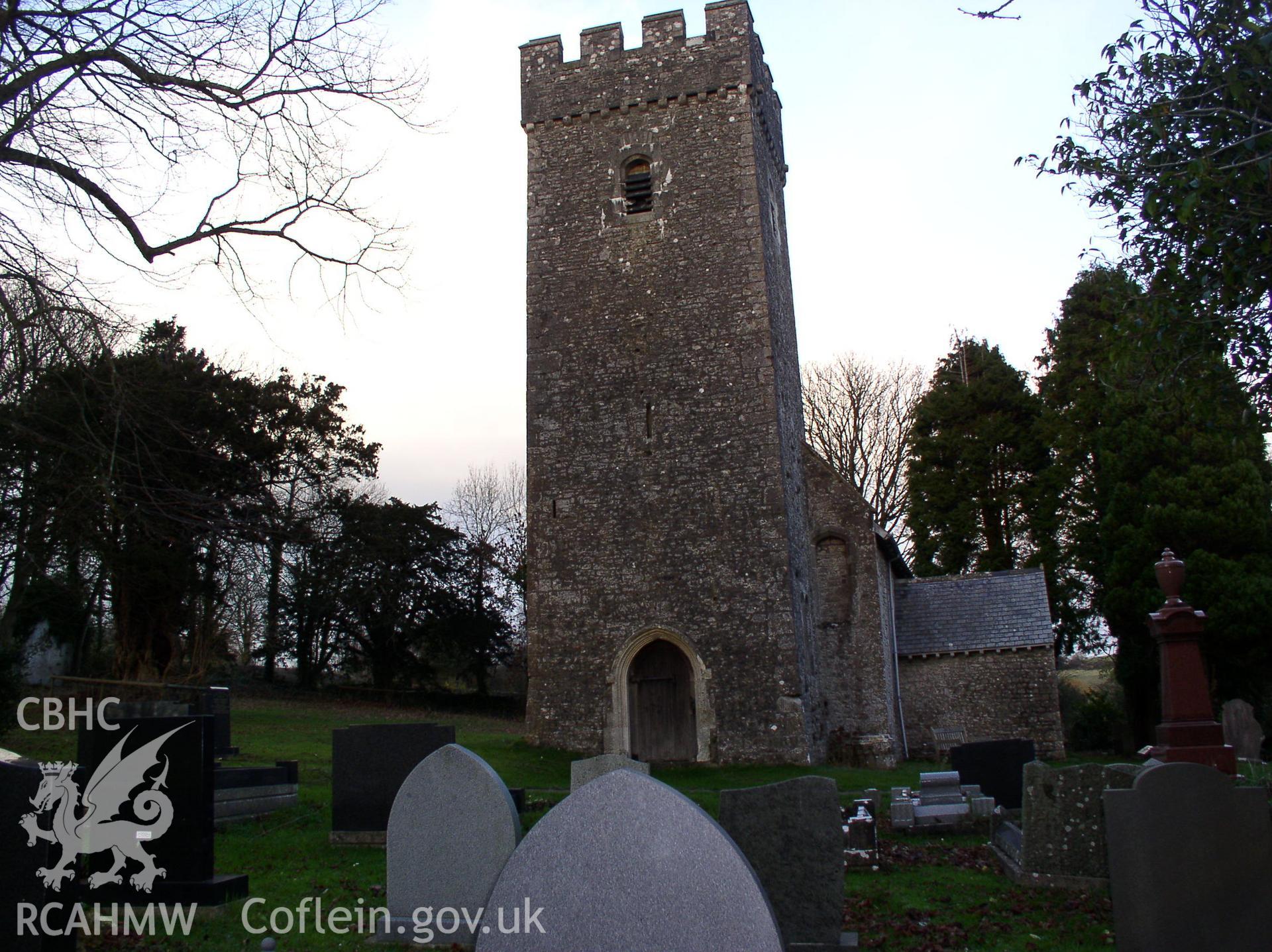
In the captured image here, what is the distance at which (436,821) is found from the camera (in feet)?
19.1

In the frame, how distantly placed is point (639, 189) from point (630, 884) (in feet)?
55.1

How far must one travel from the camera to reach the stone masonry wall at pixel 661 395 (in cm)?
1669

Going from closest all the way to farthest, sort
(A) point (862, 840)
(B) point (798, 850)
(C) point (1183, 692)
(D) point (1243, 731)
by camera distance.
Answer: (B) point (798, 850) < (A) point (862, 840) < (C) point (1183, 692) < (D) point (1243, 731)

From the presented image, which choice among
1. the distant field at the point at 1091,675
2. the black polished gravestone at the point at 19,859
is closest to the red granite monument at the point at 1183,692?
the black polished gravestone at the point at 19,859

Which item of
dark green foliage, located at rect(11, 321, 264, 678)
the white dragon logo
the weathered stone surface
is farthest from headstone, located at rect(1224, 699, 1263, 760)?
the white dragon logo

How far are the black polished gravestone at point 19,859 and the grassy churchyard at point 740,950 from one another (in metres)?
1.74

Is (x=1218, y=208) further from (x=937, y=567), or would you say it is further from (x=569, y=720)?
(x=937, y=567)

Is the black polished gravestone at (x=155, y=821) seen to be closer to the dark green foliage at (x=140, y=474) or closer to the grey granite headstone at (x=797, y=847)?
the dark green foliage at (x=140, y=474)

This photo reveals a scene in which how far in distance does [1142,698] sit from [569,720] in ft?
50.0

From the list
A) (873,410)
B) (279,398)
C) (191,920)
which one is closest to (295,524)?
(191,920)

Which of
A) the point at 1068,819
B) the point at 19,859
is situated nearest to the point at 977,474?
the point at 1068,819

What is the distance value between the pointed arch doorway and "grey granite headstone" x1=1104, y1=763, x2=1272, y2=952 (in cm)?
1205

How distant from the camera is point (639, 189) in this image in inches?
735

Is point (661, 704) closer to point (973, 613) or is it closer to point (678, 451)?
point (678, 451)
